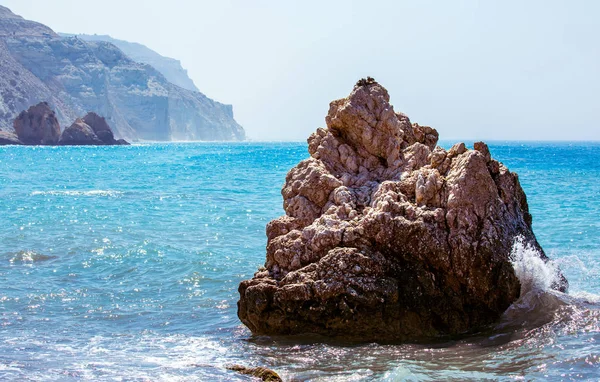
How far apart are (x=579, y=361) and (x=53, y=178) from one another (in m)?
40.5

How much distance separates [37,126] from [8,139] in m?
6.24

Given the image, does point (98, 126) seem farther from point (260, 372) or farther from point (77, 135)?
point (260, 372)

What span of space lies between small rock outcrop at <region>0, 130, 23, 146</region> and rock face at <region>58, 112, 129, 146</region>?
806 centimetres

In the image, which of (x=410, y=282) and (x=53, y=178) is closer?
(x=410, y=282)

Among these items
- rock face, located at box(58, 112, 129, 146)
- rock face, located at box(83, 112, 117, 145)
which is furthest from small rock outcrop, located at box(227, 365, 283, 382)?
rock face, located at box(83, 112, 117, 145)

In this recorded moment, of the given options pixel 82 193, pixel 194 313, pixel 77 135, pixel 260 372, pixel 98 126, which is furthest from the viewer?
pixel 98 126

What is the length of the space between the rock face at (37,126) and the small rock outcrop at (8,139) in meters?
0.97

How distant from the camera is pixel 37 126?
→ 132125mm

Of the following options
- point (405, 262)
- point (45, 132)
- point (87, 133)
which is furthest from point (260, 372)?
point (87, 133)

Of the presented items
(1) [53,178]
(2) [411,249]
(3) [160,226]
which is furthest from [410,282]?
(1) [53,178]

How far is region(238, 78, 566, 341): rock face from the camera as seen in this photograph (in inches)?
329

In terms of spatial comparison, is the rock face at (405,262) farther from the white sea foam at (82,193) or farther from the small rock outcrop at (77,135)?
the small rock outcrop at (77,135)

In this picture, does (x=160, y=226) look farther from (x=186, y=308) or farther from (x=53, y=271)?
(x=186, y=308)

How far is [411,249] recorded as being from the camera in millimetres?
8547
